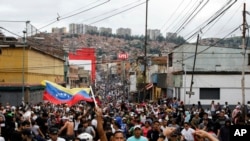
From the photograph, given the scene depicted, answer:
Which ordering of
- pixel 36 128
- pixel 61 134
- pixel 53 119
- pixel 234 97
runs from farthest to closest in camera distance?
pixel 234 97
pixel 53 119
pixel 36 128
pixel 61 134

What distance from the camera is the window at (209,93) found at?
156 feet

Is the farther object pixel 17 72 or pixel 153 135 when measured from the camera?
pixel 17 72

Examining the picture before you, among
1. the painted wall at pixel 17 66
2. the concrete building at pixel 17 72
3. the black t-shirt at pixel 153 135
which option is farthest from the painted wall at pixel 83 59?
the black t-shirt at pixel 153 135

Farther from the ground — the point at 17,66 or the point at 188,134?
the point at 17,66

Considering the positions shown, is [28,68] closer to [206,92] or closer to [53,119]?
[206,92]

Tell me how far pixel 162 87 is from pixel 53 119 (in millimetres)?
43587

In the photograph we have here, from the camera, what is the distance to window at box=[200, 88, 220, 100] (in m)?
47.5

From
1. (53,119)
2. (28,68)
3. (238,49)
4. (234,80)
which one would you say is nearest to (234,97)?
(234,80)

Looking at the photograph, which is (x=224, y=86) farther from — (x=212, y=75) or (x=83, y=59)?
(x=83, y=59)

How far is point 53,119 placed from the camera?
2250 centimetres

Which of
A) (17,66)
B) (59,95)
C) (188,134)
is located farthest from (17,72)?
(188,134)

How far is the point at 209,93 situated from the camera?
4772 cm

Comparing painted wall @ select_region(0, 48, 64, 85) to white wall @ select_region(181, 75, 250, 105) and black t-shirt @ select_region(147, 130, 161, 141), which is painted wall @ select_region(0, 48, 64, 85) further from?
black t-shirt @ select_region(147, 130, 161, 141)

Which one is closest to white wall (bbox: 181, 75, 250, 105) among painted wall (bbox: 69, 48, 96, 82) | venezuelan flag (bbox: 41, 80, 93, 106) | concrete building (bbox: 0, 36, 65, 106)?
concrete building (bbox: 0, 36, 65, 106)
